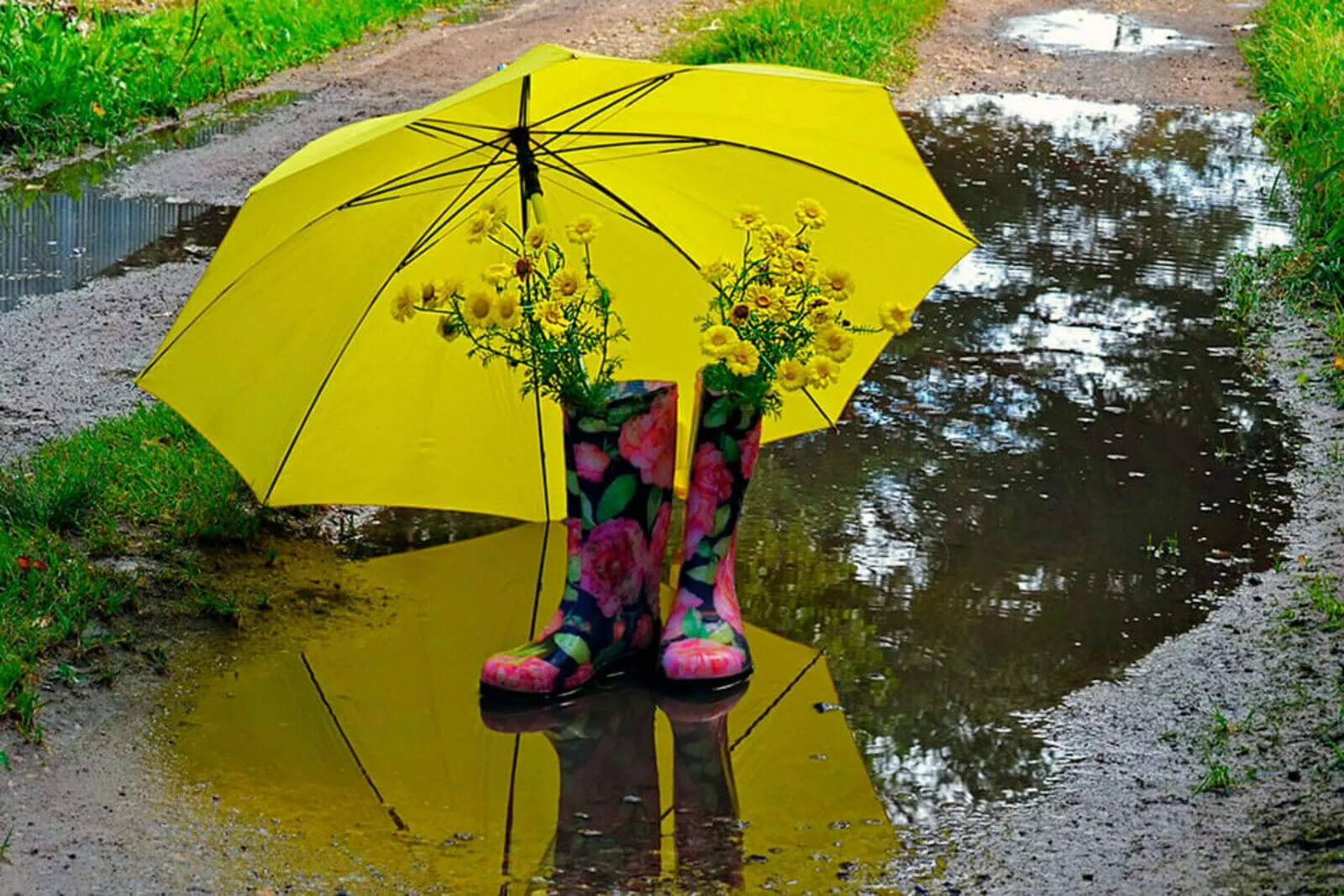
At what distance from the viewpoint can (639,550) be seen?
362 centimetres

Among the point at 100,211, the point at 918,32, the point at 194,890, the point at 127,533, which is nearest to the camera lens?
the point at 194,890

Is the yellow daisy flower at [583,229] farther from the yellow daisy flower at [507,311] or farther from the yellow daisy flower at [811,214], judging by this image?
the yellow daisy flower at [811,214]

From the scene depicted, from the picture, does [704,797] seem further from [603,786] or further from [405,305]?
[405,305]

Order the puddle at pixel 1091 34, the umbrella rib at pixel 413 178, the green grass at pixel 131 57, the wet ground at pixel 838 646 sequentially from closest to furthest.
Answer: the wet ground at pixel 838 646 → the umbrella rib at pixel 413 178 → the green grass at pixel 131 57 → the puddle at pixel 1091 34

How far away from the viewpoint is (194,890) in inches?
112

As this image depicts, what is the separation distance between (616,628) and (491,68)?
8.60 metres

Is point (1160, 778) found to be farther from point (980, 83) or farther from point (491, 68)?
point (491, 68)

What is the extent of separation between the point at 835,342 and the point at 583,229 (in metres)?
0.56

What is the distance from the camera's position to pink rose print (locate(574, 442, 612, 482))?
139 inches

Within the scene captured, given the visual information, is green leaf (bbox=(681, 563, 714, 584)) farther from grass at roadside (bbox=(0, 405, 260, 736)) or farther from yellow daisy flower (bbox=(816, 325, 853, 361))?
grass at roadside (bbox=(0, 405, 260, 736))

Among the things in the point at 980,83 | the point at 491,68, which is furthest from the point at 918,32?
the point at 491,68

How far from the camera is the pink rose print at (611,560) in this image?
141 inches

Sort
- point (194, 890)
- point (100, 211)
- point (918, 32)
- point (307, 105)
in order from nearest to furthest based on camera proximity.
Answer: point (194, 890) → point (100, 211) → point (307, 105) → point (918, 32)

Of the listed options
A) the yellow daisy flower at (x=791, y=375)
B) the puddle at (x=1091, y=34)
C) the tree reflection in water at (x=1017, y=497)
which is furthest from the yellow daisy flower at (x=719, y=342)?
the puddle at (x=1091, y=34)
